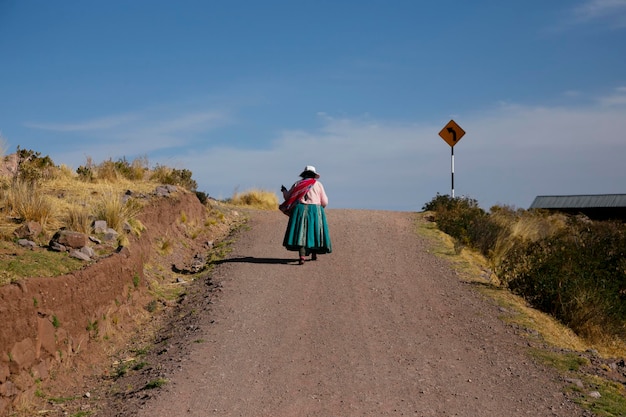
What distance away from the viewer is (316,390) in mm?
9000

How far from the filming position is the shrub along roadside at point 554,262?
47.2 feet

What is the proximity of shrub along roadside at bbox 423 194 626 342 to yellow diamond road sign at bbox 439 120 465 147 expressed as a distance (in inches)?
75.8

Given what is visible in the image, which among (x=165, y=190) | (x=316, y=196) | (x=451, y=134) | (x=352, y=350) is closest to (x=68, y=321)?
(x=352, y=350)

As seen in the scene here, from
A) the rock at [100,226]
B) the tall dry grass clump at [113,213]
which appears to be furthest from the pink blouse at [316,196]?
the rock at [100,226]

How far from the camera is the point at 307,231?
16094 mm

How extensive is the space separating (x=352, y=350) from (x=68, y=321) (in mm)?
3904

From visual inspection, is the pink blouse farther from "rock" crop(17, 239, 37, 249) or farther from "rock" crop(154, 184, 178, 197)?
"rock" crop(17, 239, 37, 249)

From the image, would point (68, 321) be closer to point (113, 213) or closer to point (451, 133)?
point (113, 213)

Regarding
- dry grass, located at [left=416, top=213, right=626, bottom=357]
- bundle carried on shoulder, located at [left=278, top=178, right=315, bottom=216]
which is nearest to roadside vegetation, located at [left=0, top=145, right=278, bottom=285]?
bundle carried on shoulder, located at [left=278, top=178, right=315, bottom=216]

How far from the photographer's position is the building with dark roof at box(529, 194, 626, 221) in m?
43.6

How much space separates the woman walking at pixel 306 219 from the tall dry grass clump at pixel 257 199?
11.9 meters

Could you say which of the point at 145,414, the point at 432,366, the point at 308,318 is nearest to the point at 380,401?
the point at 432,366

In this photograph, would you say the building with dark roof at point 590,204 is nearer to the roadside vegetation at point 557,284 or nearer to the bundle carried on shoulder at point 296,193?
the roadside vegetation at point 557,284

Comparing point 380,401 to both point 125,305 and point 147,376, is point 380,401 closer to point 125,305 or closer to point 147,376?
point 147,376
